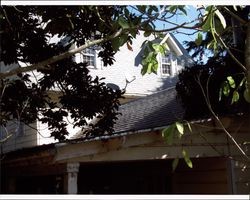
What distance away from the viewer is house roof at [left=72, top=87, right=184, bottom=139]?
10.1 metres

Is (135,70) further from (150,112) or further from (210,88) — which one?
(210,88)

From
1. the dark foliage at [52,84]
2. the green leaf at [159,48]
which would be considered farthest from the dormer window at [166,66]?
the green leaf at [159,48]

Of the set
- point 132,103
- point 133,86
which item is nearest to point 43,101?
point 132,103

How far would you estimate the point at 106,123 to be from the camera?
6852 millimetres

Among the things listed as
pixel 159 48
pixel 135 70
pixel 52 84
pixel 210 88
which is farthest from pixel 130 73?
pixel 159 48

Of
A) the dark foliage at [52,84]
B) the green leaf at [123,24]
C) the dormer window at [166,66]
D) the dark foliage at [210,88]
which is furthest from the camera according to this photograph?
the dormer window at [166,66]

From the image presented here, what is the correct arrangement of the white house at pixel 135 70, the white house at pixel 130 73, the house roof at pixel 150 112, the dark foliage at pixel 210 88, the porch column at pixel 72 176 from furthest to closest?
the white house at pixel 135 70, the white house at pixel 130 73, the house roof at pixel 150 112, the dark foliage at pixel 210 88, the porch column at pixel 72 176

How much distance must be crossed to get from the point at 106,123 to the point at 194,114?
1.51 meters

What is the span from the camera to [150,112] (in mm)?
11531

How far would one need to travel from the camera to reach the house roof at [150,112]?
1014cm

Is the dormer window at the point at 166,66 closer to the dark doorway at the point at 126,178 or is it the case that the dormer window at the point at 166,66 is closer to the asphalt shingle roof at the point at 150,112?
the asphalt shingle roof at the point at 150,112

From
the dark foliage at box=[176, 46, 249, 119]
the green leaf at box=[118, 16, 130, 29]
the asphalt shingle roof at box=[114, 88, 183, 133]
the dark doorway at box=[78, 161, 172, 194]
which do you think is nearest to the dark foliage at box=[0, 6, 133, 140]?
the dark foliage at box=[176, 46, 249, 119]

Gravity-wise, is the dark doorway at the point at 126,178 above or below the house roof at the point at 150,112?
below

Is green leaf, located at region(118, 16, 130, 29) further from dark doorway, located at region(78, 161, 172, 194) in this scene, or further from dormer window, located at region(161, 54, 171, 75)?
dormer window, located at region(161, 54, 171, 75)
